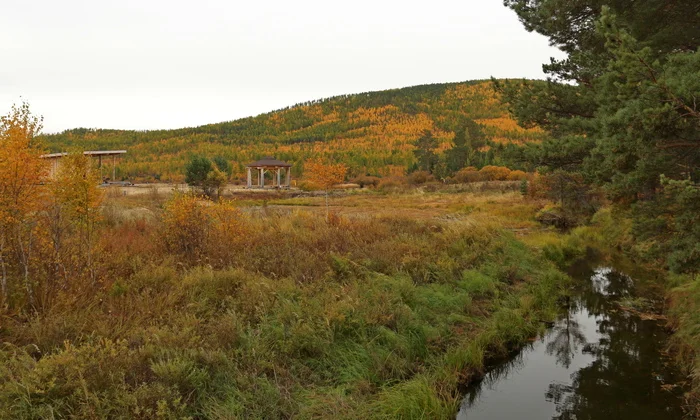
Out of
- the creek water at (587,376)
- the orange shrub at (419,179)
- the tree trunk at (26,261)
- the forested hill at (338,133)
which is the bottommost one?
the creek water at (587,376)

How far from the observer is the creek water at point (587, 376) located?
558 cm

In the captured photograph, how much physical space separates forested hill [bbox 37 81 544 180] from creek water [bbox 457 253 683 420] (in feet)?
212

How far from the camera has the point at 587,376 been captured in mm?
6535

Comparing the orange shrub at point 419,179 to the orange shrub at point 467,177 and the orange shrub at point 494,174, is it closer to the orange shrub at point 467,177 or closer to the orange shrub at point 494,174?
the orange shrub at point 467,177

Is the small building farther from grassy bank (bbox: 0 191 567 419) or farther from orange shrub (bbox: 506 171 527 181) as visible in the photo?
orange shrub (bbox: 506 171 527 181)

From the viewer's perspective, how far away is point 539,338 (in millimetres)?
8000

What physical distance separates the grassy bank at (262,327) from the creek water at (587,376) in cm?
42

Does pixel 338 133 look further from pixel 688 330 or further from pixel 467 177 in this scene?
pixel 688 330

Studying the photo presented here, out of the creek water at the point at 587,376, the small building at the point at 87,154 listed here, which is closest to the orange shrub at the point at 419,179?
the small building at the point at 87,154

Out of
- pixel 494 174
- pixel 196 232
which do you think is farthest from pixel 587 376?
pixel 494 174

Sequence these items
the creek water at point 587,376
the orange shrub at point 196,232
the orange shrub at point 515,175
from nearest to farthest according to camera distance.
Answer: the creek water at point 587,376 < the orange shrub at point 196,232 < the orange shrub at point 515,175

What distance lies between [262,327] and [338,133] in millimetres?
117922

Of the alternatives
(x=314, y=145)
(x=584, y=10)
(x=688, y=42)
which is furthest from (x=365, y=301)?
(x=314, y=145)

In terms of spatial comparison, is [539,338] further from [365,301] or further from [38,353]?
[38,353]
